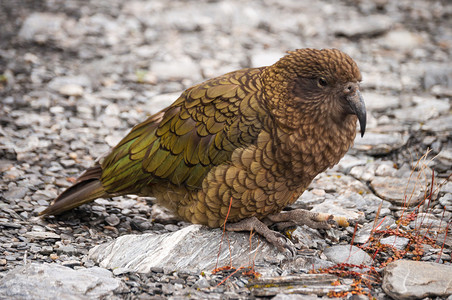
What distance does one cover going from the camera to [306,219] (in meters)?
4.68

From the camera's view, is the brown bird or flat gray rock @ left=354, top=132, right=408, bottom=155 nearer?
the brown bird

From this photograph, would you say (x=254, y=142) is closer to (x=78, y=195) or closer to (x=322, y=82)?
(x=322, y=82)

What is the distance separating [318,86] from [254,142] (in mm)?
684

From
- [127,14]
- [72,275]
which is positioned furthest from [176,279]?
[127,14]

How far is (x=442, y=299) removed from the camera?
360cm

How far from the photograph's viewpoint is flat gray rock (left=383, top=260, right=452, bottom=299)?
11.9ft

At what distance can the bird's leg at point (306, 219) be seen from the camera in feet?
15.3

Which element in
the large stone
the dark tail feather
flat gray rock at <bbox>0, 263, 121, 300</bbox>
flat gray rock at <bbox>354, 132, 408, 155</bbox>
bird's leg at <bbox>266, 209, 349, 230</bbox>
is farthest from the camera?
flat gray rock at <bbox>354, 132, 408, 155</bbox>

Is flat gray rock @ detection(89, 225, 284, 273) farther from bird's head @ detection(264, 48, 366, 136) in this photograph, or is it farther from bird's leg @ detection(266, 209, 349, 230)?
bird's head @ detection(264, 48, 366, 136)

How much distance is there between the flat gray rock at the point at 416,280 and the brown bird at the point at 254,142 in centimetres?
91

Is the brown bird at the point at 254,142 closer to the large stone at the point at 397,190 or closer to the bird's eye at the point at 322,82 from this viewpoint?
the bird's eye at the point at 322,82

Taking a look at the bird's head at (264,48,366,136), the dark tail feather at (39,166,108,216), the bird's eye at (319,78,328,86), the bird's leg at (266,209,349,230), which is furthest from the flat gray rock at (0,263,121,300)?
the bird's eye at (319,78,328,86)

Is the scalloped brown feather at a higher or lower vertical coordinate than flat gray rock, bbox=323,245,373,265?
higher

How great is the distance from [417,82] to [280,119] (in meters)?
4.63
